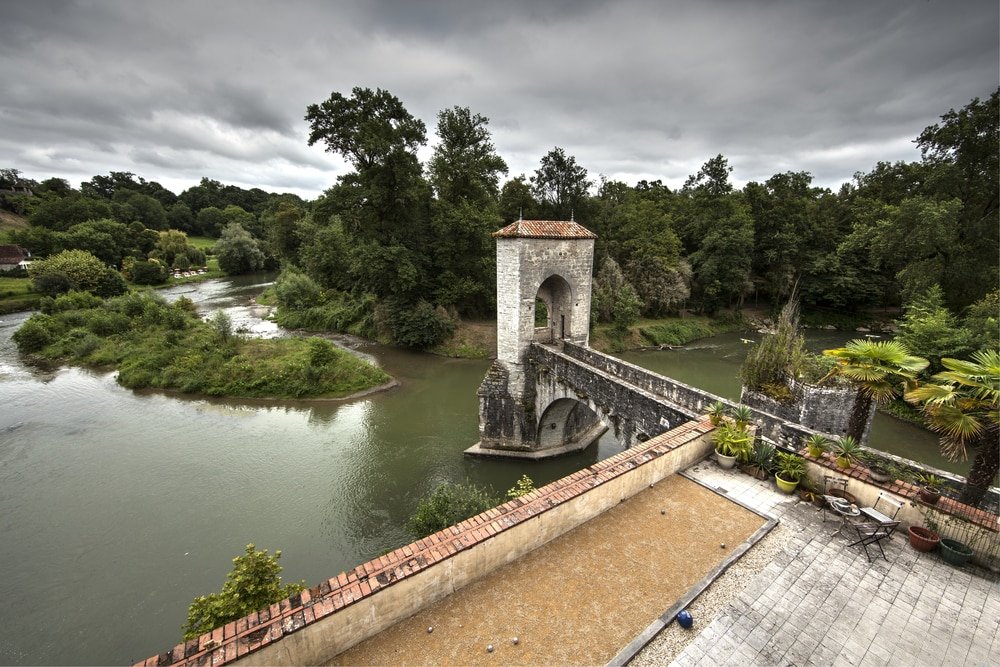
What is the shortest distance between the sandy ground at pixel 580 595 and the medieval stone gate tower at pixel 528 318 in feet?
24.4

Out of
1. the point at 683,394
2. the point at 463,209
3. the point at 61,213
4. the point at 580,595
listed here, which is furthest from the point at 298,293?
the point at 61,213

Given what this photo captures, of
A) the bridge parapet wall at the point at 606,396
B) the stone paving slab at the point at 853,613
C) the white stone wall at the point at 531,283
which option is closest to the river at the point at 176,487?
the bridge parapet wall at the point at 606,396

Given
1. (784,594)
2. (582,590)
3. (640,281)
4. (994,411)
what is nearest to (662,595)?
(582,590)

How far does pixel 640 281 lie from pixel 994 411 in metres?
27.2

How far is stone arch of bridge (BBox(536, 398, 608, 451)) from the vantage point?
13.6m

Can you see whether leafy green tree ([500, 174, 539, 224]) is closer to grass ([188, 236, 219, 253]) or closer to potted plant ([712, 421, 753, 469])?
potted plant ([712, 421, 753, 469])

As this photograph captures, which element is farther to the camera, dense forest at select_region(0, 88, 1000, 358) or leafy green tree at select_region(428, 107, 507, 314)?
leafy green tree at select_region(428, 107, 507, 314)

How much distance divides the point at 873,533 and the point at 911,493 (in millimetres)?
1025

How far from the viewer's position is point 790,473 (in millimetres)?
6410

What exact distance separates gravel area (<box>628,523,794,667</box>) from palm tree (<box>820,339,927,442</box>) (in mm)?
2676

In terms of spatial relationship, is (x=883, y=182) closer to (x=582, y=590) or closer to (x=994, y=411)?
(x=994, y=411)

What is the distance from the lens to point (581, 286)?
13320 millimetres

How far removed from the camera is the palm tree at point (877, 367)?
6090 millimetres

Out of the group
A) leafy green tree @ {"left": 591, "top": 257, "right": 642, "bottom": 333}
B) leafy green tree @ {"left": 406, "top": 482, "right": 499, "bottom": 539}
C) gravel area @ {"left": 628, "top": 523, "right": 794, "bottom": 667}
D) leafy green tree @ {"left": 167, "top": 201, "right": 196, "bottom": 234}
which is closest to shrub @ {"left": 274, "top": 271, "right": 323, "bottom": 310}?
leafy green tree @ {"left": 591, "top": 257, "right": 642, "bottom": 333}
